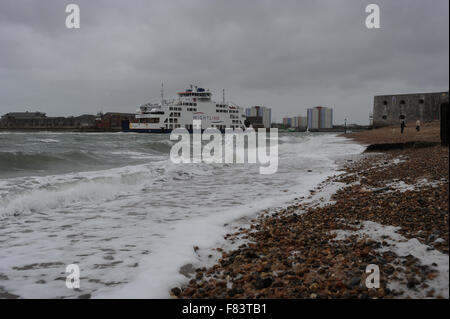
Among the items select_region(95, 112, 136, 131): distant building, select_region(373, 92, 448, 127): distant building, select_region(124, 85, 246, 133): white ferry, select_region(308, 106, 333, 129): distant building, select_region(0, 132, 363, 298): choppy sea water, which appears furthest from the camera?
select_region(308, 106, 333, 129): distant building

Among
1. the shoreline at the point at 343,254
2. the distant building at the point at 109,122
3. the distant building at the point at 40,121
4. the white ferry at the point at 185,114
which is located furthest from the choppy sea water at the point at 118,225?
the distant building at the point at 40,121

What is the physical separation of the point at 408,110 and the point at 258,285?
51953 mm

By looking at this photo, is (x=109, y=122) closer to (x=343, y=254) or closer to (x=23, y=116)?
(x=23, y=116)

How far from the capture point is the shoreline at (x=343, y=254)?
1.97 m

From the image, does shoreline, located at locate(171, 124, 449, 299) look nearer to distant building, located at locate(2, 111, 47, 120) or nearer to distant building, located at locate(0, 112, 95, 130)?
distant building, located at locate(0, 112, 95, 130)

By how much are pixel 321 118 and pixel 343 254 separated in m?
145

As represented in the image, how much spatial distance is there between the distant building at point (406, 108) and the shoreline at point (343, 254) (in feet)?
154

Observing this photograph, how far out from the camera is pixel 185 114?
230 ft

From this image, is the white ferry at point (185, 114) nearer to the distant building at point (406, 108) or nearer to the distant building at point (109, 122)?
the distant building at point (109, 122)

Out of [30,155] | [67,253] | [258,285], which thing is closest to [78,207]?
[67,253]

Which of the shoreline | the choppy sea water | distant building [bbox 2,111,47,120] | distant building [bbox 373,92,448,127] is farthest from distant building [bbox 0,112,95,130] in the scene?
the shoreline

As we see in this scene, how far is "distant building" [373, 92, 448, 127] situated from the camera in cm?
4378

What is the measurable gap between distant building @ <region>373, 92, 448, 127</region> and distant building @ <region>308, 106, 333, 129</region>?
92656 millimetres
